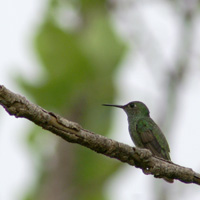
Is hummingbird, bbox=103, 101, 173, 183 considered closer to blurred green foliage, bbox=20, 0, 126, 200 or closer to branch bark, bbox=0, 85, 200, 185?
blurred green foliage, bbox=20, 0, 126, 200

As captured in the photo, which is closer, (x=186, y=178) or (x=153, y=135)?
(x=186, y=178)

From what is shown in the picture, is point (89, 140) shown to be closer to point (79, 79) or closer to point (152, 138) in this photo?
point (79, 79)

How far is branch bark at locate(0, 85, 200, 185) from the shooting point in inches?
156

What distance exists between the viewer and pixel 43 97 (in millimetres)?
6953

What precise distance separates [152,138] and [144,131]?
9.6 inches

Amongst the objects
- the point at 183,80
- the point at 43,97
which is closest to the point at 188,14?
the point at 183,80

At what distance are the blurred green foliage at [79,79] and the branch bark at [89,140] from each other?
1.63 metres

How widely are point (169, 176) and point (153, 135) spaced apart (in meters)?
2.57

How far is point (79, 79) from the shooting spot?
6934 mm

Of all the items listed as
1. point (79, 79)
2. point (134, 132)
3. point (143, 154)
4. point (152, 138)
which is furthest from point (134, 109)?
point (143, 154)

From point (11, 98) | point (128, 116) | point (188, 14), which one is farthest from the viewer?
point (128, 116)

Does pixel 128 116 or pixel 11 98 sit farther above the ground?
pixel 128 116

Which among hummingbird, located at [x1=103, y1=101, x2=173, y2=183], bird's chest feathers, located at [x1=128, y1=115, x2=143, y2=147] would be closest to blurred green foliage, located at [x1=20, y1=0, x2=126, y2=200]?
→ hummingbird, located at [x1=103, y1=101, x2=173, y2=183]

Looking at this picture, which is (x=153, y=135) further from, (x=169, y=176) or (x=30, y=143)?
(x=169, y=176)
